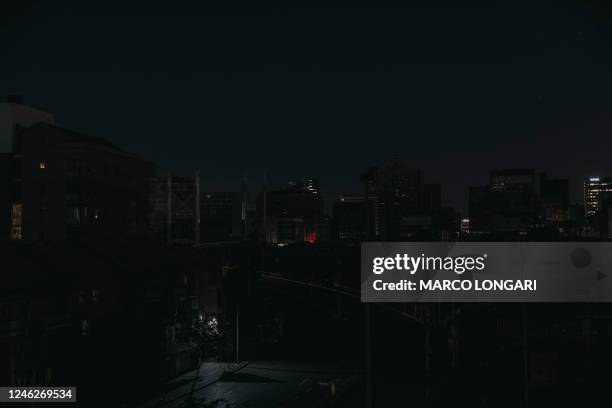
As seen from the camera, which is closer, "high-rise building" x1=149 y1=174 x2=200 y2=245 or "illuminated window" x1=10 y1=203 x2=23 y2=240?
"illuminated window" x1=10 y1=203 x2=23 y2=240

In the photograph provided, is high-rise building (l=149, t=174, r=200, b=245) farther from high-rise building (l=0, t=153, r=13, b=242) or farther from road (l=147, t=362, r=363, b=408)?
road (l=147, t=362, r=363, b=408)

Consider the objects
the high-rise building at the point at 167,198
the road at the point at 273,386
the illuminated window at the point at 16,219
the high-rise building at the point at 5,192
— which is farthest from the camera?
the high-rise building at the point at 167,198

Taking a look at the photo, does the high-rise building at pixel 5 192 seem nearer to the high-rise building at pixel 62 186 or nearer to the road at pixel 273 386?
the high-rise building at pixel 62 186

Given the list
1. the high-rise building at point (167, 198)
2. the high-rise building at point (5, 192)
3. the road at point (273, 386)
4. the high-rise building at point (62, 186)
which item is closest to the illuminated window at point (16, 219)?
the high-rise building at point (62, 186)

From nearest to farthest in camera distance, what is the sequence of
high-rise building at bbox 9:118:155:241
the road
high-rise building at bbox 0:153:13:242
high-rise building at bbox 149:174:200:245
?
the road, high-rise building at bbox 0:153:13:242, high-rise building at bbox 9:118:155:241, high-rise building at bbox 149:174:200:245

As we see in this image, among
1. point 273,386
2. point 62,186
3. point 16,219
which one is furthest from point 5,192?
point 273,386

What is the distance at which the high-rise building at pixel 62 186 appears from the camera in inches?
2596

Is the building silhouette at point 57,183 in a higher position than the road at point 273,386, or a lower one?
higher

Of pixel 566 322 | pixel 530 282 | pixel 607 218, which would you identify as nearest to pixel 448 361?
pixel 566 322

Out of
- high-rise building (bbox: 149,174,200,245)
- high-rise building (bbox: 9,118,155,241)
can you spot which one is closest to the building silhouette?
high-rise building (bbox: 9,118,155,241)

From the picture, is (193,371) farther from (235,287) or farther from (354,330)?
(354,330)

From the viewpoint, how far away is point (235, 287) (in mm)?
80125

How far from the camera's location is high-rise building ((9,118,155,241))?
65938mm

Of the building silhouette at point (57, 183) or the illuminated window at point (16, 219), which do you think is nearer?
the illuminated window at point (16, 219)
